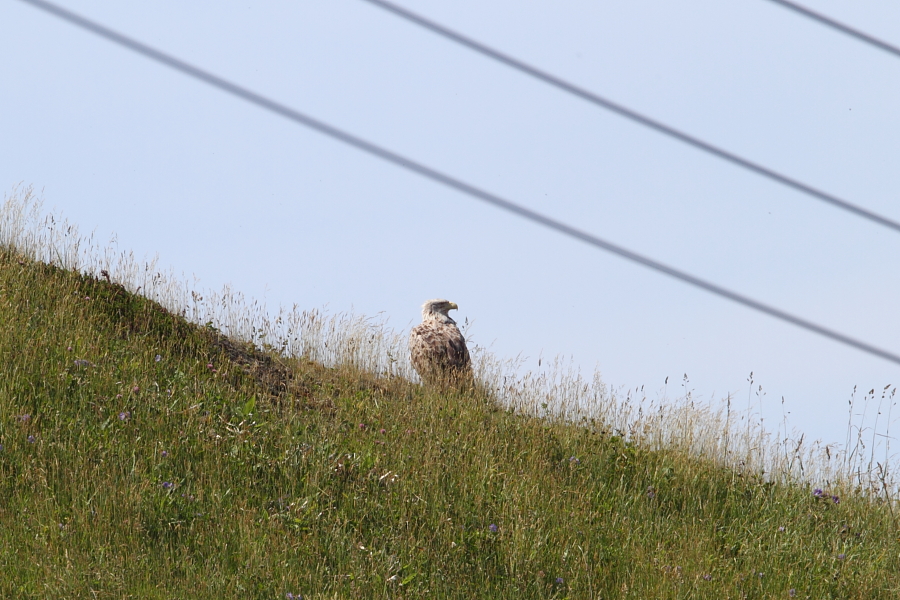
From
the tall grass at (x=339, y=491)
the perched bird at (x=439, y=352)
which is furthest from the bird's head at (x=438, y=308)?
the tall grass at (x=339, y=491)

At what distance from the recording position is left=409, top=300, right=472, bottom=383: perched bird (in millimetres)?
9938

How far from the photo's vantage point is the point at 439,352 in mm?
10016

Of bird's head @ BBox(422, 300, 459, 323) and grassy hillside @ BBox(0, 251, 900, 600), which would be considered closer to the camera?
grassy hillside @ BBox(0, 251, 900, 600)

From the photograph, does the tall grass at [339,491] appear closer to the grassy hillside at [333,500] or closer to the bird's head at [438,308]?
the grassy hillside at [333,500]

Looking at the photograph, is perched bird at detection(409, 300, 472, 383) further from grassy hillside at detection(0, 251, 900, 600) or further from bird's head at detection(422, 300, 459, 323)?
grassy hillside at detection(0, 251, 900, 600)

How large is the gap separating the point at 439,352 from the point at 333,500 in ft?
14.6

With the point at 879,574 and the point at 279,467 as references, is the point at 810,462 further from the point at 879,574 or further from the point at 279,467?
the point at 279,467

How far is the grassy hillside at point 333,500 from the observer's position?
4.85 metres

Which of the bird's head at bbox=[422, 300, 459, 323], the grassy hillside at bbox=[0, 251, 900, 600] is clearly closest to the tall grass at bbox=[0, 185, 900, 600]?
the grassy hillside at bbox=[0, 251, 900, 600]

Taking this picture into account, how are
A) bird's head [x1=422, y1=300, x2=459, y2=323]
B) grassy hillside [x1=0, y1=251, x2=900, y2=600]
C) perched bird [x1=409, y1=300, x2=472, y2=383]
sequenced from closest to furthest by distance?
grassy hillside [x1=0, y1=251, x2=900, y2=600] → perched bird [x1=409, y1=300, x2=472, y2=383] → bird's head [x1=422, y1=300, x2=459, y2=323]

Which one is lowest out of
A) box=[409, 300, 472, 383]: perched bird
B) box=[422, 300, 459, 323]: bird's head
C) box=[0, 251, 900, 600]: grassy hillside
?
box=[0, 251, 900, 600]: grassy hillside

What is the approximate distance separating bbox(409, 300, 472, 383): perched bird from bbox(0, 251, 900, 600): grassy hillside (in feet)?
4.76

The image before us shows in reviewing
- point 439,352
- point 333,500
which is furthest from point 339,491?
point 439,352

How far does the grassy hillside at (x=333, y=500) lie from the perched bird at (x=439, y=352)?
1451 millimetres
